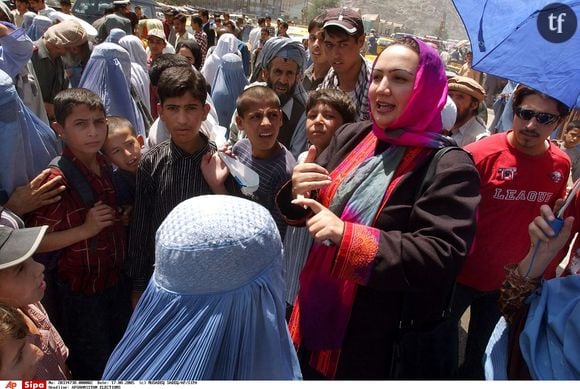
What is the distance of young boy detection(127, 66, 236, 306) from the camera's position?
1974 millimetres

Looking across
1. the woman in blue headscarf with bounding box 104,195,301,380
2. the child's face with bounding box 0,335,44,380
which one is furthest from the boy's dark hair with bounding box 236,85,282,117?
the child's face with bounding box 0,335,44,380

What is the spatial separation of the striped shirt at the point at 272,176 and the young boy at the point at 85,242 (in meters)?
0.69

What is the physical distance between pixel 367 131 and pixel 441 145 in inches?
13.9

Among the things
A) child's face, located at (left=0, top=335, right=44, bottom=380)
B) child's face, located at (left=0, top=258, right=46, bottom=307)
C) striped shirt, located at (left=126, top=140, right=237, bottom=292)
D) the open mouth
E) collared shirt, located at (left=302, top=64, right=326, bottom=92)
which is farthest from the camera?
collared shirt, located at (left=302, top=64, right=326, bottom=92)

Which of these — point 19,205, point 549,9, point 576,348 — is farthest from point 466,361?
point 19,205

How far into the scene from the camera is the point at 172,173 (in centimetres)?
198

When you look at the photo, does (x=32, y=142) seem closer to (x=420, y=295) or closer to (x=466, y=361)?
(x=420, y=295)

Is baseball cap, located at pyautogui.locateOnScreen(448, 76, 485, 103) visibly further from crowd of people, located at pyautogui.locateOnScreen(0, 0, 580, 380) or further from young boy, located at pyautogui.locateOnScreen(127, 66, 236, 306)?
young boy, located at pyautogui.locateOnScreen(127, 66, 236, 306)

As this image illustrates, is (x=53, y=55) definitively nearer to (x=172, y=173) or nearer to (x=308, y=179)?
(x=172, y=173)

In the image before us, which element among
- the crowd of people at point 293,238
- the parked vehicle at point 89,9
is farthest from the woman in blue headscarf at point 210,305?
the parked vehicle at point 89,9

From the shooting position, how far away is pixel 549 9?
1.32 metres

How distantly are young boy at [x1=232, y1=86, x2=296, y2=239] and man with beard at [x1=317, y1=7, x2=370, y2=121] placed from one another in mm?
669

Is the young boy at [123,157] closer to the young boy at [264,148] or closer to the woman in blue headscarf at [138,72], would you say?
the young boy at [264,148]

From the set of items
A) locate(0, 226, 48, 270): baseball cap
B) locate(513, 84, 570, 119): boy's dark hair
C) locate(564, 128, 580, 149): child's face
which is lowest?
locate(0, 226, 48, 270): baseball cap
